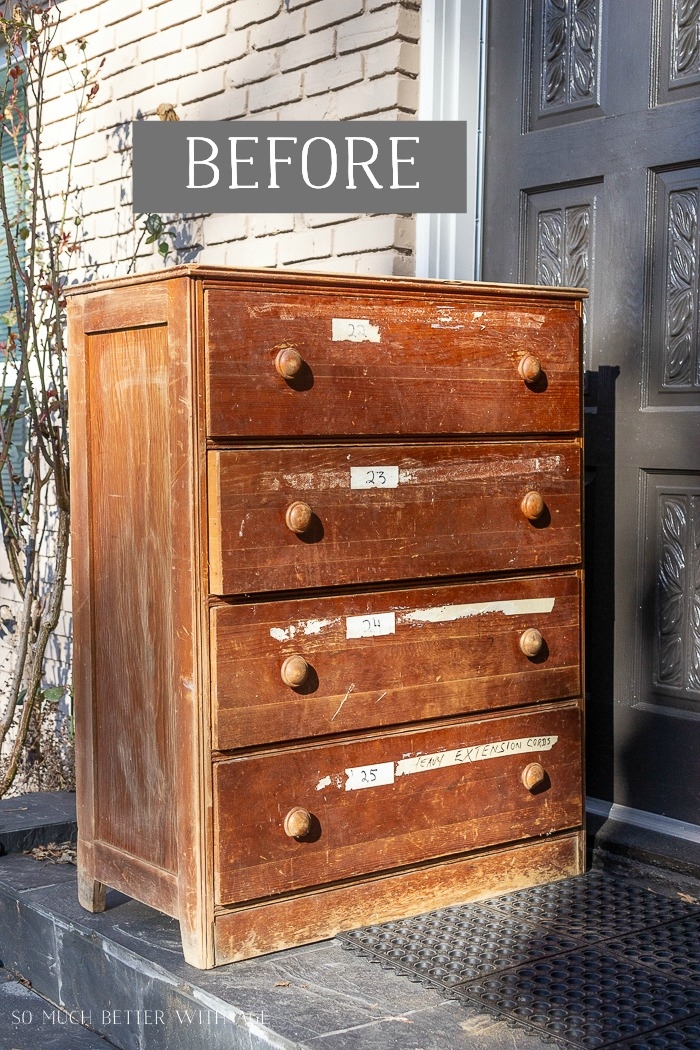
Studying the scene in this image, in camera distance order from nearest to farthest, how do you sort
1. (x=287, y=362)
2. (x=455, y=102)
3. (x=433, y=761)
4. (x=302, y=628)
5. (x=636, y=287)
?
(x=287, y=362) < (x=302, y=628) < (x=433, y=761) < (x=636, y=287) < (x=455, y=102)

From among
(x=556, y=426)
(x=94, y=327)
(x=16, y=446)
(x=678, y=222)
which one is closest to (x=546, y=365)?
(x=556, y=426)

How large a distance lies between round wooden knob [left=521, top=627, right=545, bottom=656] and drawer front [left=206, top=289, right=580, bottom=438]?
0.51m

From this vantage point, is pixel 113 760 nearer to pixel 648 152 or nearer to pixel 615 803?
pixel 615 803

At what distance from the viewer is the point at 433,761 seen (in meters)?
2.96

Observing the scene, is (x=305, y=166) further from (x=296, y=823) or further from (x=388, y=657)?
(x=296, y=823)

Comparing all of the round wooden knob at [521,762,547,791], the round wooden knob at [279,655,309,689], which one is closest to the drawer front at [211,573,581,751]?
the round wooden knob at [279,655,309,689]

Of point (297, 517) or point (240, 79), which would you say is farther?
point (240, 79)

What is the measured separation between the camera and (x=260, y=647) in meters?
2.69

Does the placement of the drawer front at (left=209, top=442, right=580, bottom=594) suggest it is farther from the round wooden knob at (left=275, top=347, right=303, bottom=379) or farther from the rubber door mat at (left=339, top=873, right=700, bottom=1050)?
the rubber door mat at (left=339, top=873, right=700, bottom=1050)

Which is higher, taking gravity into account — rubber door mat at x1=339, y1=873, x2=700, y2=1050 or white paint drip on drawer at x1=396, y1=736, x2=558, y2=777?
white paint drip on drawer at x1=396, y1=736, x2=558, y2=777

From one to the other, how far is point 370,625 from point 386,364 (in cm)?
60

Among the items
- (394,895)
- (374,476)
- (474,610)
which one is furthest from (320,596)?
(394,895)

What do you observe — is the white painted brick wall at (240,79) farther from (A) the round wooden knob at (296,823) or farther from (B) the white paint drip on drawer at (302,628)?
(A) the round wooden knob at (296,823)

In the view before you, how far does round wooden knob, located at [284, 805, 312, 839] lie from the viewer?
2.72 m
